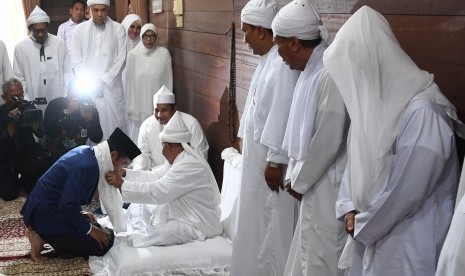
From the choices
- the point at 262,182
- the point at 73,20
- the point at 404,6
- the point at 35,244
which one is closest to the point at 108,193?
the point at 35,244

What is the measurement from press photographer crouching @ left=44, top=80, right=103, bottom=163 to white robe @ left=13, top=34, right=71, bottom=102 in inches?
26.0

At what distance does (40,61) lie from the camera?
569 cm

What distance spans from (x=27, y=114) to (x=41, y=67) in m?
0.89

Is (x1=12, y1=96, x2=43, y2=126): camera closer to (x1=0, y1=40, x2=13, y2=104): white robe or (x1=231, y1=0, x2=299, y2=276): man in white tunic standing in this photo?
(x1=0, y1=40, x2=13, y2=104): white robe

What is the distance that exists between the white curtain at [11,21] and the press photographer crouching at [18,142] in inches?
113

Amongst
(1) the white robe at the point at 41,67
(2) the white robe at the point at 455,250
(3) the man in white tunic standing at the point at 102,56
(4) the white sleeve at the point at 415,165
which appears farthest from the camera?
(3) the man in white tunic standing at the point at 102,56

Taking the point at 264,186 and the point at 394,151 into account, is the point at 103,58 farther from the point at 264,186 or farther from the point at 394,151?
the point at 394,151

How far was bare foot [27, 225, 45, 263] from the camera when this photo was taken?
3.60 meters

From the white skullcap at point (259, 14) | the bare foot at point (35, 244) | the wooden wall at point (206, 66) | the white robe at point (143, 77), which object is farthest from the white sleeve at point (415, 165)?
the white robe at point (143, 77)

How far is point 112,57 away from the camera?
592 centimetres

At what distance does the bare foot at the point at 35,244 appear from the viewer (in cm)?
360

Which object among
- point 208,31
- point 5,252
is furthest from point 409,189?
point 208,31

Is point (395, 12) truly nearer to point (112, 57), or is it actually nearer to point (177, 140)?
point (177, 140)

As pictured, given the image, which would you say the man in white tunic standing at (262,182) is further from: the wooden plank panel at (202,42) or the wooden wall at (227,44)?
the wooden plank panel at (202,42)
